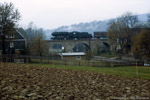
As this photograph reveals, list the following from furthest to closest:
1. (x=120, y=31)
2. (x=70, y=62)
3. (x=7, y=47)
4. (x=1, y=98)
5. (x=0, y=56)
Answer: (x=120, y=31)
(x=7, y=47)
(x=70, y=62)
(x=0, y=56)
(x=1, y=98)

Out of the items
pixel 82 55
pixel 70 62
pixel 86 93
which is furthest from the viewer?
pixel 82 55

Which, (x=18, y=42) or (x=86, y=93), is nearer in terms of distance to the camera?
(x=86, y=93)

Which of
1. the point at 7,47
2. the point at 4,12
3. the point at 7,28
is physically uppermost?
the point at 4,12

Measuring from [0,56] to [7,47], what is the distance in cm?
1400

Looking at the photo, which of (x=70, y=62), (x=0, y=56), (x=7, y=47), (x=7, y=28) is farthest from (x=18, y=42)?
(x=70, y=62)

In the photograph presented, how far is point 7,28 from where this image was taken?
32.2 metres

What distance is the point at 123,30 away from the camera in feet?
176

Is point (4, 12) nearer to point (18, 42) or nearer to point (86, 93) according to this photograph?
point (18, 42)

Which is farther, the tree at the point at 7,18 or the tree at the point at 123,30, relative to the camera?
the tree at the point at 123,30

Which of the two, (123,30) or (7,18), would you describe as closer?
(7,18)

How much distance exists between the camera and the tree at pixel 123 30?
5278 cm

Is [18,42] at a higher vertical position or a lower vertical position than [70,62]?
higher

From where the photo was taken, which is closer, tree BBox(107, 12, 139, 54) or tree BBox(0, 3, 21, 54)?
tree BBox(0, 3, 21, 54)

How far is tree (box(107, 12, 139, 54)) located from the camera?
5278 centimetres
